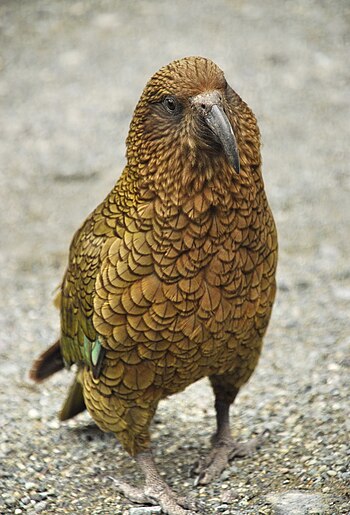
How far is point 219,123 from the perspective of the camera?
4.04 metres

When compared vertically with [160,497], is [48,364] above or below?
above

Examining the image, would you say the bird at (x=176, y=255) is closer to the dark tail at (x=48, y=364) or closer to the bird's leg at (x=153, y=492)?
the bird's leg at (x=153, y=492)

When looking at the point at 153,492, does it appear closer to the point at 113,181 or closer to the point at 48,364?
the point at 48,364

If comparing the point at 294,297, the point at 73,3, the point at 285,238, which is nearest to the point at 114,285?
the point at 294,297

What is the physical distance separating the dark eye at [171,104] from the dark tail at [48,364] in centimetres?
203

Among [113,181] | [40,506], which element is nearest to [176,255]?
[40,506]

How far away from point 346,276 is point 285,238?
39.3 inches

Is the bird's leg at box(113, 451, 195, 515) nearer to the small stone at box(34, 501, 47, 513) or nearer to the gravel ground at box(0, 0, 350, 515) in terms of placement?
the gravel ground at box(0, 0, 350, 515)

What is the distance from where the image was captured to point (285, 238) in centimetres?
880

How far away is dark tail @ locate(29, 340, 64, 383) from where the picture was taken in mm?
5672

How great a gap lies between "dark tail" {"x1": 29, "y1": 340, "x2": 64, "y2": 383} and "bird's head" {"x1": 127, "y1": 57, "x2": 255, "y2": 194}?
1.78 meters

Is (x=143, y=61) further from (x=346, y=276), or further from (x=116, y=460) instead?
(x=116, y=460)

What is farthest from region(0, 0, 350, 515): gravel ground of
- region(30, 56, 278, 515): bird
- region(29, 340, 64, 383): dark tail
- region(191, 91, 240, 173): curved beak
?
region(191, 91, 240, 173): curved beak

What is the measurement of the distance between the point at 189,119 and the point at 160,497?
2.21 metres
